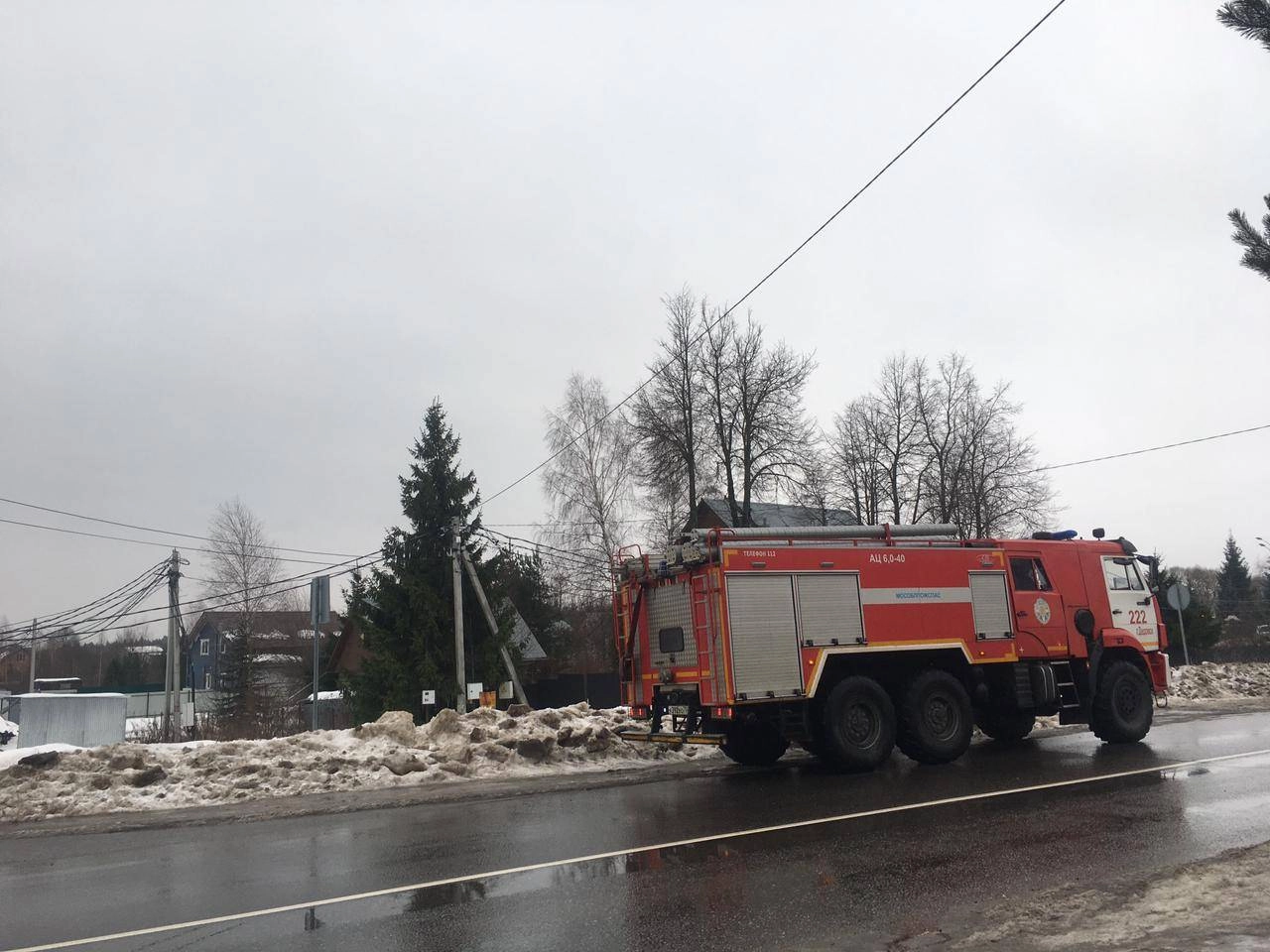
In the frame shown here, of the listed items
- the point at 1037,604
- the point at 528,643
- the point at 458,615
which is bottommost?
the point at 1037,604

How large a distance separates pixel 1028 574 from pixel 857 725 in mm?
3996

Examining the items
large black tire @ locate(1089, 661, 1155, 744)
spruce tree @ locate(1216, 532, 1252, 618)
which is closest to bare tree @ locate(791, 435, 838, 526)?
large black tire @ locate(1089, 661, 1155, 744)

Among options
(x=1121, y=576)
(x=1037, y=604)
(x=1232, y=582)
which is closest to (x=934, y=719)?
(x=1037, y=604)

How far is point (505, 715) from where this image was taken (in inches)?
594

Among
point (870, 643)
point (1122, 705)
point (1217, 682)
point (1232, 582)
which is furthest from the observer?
point (1232, 582)

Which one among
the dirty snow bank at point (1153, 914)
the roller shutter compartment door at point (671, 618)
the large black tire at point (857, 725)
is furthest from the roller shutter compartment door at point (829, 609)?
the dirty snow bank at point (1153, 914)

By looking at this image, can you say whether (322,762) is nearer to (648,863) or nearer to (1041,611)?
(648,863)

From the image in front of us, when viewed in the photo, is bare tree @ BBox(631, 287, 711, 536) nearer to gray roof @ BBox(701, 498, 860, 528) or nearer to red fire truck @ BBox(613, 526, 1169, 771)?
gray roof @ BBox(701, 498, 860, 528)

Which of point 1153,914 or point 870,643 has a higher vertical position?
point 870,643

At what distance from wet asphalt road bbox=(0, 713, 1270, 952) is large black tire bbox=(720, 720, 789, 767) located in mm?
2239

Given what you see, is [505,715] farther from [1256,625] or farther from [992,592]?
[1256,625]

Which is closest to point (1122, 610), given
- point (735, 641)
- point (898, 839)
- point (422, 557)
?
point (735, 641)

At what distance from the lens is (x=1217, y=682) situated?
2542 cm

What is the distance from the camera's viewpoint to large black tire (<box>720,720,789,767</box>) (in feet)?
45.7
